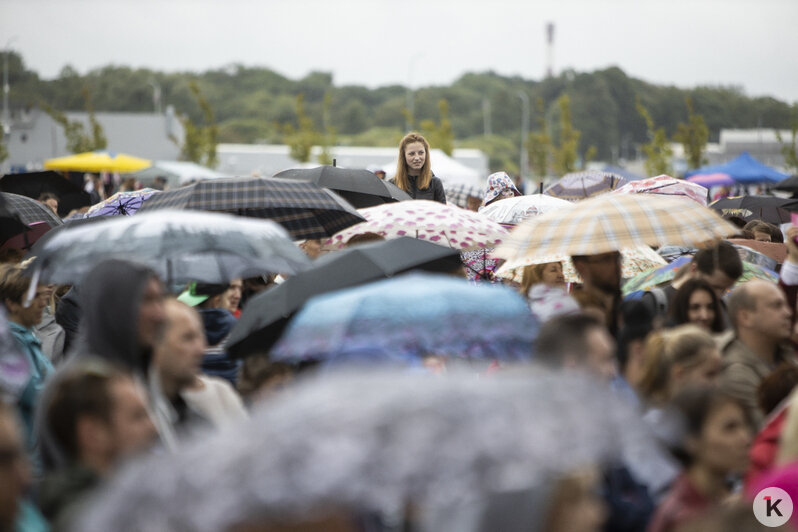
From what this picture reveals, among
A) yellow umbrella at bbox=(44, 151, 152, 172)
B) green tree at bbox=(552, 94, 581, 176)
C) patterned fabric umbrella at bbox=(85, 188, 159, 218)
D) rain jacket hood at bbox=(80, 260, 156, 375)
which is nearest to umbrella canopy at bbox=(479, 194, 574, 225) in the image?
patterned fabric umbrella at bbox=(85, 188, 159, 218)

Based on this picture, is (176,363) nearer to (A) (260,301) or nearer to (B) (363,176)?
(A) (260,301)

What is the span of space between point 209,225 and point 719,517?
3.52 metres

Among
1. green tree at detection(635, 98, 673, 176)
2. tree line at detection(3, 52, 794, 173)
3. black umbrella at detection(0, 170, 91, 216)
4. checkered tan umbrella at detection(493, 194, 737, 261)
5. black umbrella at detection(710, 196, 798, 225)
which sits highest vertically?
checkered tan umbrella at detection(493, 194, 737, 261)

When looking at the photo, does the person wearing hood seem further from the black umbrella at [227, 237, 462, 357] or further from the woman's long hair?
the woman's long hair

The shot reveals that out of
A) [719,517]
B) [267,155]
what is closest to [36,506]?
[719,517]

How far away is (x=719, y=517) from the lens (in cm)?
280

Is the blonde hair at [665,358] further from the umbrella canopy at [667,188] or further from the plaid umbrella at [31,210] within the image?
the umbrella canopy at [667,188]

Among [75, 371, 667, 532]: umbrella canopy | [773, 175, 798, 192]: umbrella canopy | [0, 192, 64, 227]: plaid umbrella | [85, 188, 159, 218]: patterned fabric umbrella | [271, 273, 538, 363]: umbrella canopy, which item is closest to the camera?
[75, 371, 667, 532]: umbrella canopy

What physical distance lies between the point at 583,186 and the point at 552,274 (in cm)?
1078

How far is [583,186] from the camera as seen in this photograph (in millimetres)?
17859

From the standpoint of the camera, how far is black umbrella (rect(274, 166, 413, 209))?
1030cm

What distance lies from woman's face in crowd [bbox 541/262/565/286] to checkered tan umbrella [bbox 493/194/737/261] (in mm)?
673

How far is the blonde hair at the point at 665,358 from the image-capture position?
16.3 feet

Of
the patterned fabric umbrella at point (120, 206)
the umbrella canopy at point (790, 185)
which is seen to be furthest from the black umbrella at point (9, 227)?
the umbrella canopy at point (790, 185)
